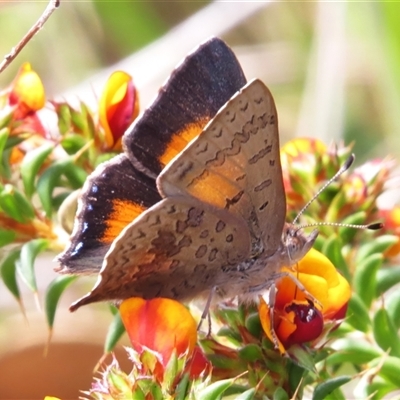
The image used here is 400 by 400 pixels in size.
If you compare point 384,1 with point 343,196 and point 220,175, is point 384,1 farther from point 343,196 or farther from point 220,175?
point 220,175

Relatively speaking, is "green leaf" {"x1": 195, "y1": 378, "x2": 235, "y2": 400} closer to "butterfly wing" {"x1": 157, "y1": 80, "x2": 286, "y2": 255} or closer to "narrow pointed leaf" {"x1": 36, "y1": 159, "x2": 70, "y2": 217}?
"butterfly wing" {"x1": 157, "y1": 80, "x2": 286, "y2": 255}

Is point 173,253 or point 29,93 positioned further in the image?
point 29,93

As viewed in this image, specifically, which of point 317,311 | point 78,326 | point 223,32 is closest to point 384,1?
point 223,32

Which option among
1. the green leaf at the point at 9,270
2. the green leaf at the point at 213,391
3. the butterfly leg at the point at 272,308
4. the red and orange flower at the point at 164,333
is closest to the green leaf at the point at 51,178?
the green leaf at the point at 9,270

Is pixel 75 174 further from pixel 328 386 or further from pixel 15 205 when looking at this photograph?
pixel 328 386

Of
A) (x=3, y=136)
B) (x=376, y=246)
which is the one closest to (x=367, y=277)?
(x=376, y=246)

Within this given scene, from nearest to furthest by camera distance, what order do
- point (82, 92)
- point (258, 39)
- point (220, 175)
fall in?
point (220, 175), point (82, 92), point (258, 39)

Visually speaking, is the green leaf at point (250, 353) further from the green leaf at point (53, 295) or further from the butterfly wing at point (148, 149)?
the green leaf at point (53, 295)

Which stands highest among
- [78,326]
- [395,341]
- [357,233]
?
[357,233]
